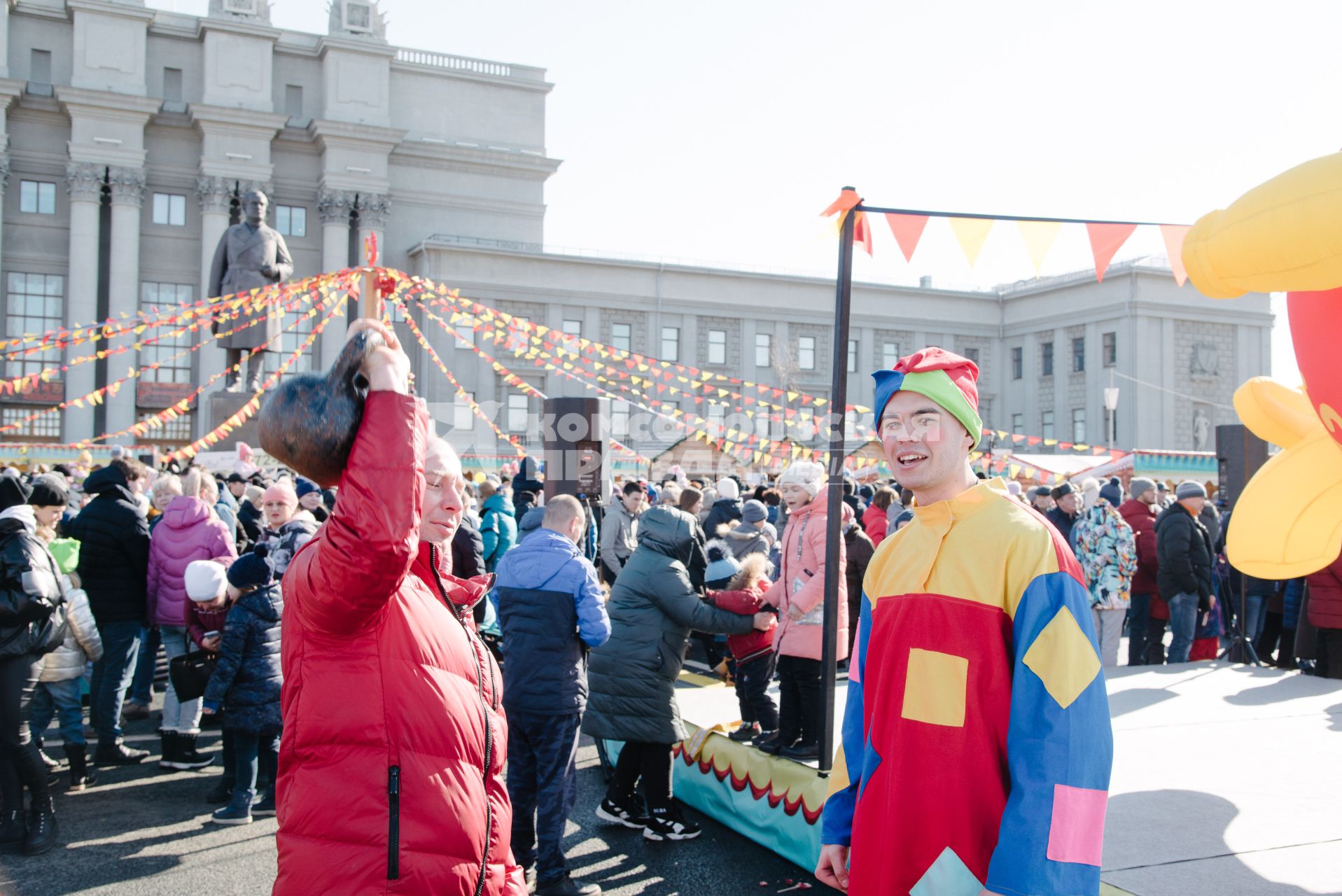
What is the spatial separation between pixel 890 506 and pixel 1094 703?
9332 mm

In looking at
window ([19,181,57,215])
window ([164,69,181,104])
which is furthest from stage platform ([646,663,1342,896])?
window ([164,69,181,104])

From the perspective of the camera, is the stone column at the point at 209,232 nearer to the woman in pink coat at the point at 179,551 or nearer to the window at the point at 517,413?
the window at the point at 517,413

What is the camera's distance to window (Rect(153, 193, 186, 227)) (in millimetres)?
43500

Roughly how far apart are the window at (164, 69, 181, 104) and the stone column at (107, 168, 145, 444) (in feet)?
15.0

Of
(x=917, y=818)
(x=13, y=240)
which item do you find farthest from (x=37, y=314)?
(x=917, y=818)

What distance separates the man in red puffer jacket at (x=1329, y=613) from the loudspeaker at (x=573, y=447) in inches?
281

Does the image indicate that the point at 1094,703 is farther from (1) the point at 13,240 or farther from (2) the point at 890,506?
(1) the point at 13,240

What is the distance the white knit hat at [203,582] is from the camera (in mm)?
6246

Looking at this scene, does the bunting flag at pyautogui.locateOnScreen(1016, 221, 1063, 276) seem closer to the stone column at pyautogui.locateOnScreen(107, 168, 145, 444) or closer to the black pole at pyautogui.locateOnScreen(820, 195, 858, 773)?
the black pole at pyautogui.locateOnScreen(820, 195, 858, 773)

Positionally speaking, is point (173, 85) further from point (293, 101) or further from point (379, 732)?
point (379, 732)

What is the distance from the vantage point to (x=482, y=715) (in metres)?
2.51

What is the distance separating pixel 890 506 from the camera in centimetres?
1155

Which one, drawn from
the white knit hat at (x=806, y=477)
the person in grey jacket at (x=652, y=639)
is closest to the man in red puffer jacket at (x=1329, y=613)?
the white knit hat at (x=806, y=477)

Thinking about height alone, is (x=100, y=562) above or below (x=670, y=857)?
above
